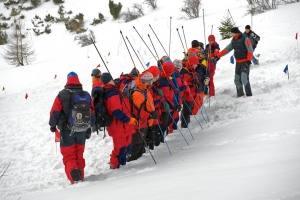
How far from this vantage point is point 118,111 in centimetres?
494

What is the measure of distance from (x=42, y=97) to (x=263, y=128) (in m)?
9.88

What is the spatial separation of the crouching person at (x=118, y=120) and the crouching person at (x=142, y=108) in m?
0.22

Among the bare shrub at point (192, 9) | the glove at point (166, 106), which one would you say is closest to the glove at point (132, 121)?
the glove at point (166, 106)

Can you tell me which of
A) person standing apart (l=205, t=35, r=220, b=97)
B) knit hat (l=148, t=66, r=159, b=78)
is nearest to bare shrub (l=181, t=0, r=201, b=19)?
person standing apart (l=205, t=35, r=220, b=97)

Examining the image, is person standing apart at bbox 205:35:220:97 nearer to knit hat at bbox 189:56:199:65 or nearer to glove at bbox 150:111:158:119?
knit hat at bbox 189:56:199:65

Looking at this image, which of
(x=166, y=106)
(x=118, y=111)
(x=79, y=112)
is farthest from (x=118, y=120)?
(x=166, y=106)

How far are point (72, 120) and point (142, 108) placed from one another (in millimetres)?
1337

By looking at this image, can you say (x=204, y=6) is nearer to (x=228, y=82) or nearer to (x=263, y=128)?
(x=228, y=82)

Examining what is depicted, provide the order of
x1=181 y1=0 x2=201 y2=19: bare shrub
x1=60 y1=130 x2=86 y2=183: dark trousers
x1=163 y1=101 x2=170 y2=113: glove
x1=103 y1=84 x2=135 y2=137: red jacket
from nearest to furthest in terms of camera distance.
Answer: x1=60 y1=130 x2=86 y2=183: dark trousers, x1=103 y1=84 x2=135 y2=137: red jacket, x1=163 y1=101 x2=170 y2=113: glove, x1=181 y1=0 x2=201 y2=19: bare shrub

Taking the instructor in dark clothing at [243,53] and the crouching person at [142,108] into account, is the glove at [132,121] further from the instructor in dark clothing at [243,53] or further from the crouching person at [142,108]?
the instructor in dark clothing at [243,53]

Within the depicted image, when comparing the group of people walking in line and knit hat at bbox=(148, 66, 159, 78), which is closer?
the group of people walking in line

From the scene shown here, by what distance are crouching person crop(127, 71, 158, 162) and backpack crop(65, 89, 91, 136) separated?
3.17 feet

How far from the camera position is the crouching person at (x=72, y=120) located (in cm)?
470

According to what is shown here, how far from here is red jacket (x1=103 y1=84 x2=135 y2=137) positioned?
4961 mm
